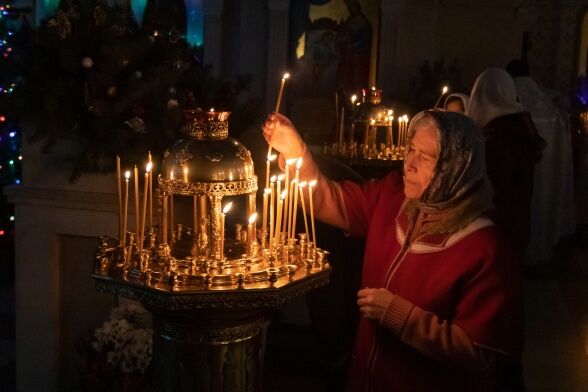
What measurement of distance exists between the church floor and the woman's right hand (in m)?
1.05

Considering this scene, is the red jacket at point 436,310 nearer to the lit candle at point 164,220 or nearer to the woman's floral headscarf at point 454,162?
the woman's floral headscarf at point 454,162

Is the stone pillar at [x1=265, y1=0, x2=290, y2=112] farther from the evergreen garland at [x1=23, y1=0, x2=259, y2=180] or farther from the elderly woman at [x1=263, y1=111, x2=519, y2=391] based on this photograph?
the elderly woman at [x1=263, y1=111, x2=519, y2=391]

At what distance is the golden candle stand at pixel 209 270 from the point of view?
2057mm

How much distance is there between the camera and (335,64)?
38.5 ft

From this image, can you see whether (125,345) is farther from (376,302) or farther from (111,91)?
(376,302)

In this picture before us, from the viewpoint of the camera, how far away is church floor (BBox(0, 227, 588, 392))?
177 inches

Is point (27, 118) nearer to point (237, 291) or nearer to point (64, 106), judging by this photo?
point (64, 106)

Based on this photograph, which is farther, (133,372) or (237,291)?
(133,372)

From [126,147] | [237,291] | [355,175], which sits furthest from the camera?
[126,147]

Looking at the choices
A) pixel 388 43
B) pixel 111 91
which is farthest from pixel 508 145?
pixel 388 43

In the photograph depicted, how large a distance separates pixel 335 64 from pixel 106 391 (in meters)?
8.63

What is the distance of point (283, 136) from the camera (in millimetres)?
2561

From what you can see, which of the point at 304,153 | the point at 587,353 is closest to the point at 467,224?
the point at 304,153

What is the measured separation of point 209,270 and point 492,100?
2.76 meters
